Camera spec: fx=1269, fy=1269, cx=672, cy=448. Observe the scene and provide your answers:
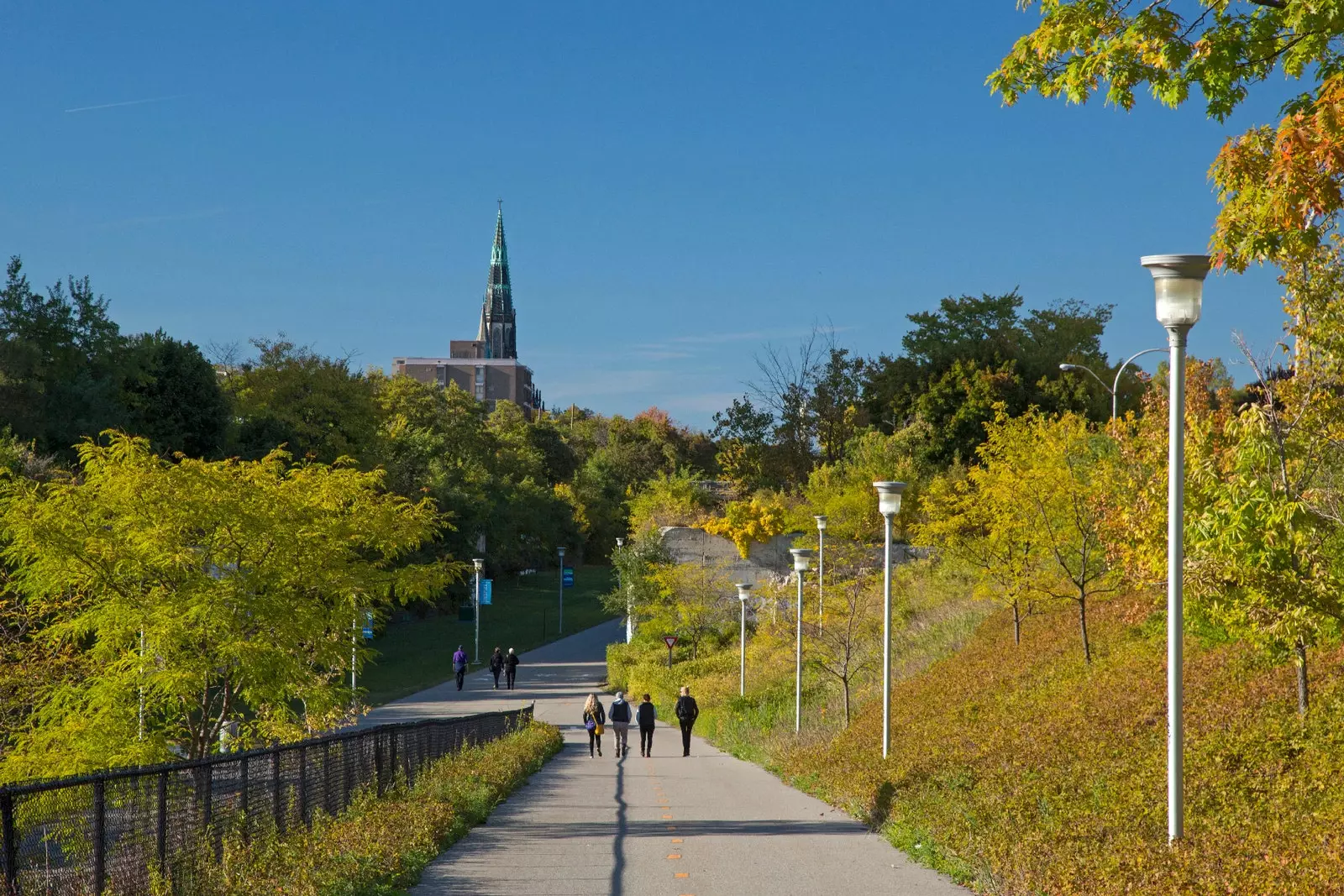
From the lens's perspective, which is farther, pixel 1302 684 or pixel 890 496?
pixel 890 496

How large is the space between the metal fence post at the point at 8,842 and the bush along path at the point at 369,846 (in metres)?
1.68

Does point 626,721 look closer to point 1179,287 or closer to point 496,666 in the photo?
point 1179,287

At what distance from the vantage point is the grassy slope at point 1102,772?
8.84 metres

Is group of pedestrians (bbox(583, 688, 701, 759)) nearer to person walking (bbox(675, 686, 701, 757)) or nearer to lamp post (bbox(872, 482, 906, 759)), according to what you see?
person walking (bbox(675, 686, 701, 757))

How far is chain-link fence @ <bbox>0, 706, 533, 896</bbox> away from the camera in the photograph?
24.7ft

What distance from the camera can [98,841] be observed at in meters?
8.01

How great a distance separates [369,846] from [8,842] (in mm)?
4222

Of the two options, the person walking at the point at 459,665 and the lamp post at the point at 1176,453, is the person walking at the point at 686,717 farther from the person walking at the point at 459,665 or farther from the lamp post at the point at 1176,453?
the person walking at the point at 459,665

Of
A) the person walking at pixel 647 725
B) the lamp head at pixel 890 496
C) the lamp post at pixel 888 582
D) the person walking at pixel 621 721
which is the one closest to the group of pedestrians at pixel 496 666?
the person walking at pixel 647 725

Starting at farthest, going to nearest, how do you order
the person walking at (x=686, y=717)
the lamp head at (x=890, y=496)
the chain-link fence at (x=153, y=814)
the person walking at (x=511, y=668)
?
the person walking at (x=511, y=668) → the person walking at (x=686, y=717) → the lamp head at (x=890, y=496) → the chain-link fence at (x=153, y=814)

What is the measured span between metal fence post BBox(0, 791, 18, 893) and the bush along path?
1680 millimetres

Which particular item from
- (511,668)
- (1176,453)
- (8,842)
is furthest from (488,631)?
(8,842)

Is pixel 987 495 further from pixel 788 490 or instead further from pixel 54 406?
pixel 788 490

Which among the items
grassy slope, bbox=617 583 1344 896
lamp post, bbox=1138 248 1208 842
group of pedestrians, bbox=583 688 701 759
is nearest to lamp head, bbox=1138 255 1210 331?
lamp post, bbox=1138 248 1208 842
